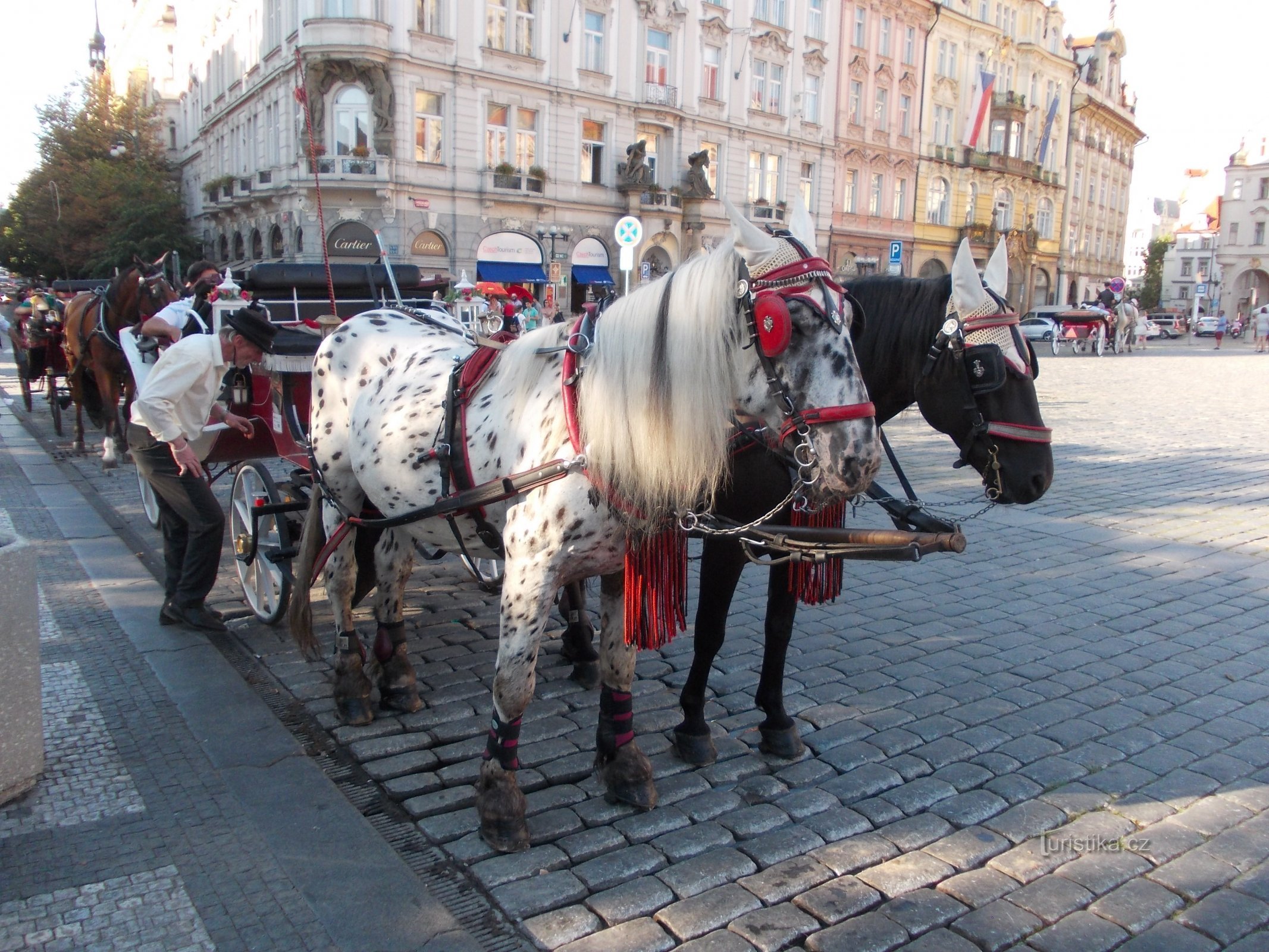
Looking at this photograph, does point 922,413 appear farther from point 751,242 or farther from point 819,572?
point 751,242

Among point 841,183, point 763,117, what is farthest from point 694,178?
point 841,183

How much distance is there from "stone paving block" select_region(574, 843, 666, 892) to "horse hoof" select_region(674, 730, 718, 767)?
612 mm

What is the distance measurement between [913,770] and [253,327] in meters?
3.93

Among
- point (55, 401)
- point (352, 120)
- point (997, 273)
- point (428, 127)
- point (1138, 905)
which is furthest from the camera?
point (428, 127)

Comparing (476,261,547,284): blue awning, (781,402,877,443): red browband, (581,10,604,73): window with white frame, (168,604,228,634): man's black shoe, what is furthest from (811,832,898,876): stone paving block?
(581,10,604,73): window with white frame

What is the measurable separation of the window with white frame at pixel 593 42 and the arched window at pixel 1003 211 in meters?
28.2

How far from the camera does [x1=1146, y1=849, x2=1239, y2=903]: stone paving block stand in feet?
9.51

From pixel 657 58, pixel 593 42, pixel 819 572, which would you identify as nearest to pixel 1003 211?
pixel 657 58

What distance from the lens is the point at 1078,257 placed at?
60.7 m

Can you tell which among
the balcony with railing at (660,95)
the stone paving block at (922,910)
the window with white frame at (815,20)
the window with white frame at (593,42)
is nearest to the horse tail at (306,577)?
the stone paving block at (922,910)

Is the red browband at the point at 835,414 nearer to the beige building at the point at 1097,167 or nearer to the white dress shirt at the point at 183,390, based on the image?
the white dress shirt at the point at 183,390

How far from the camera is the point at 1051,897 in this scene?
9.33ft

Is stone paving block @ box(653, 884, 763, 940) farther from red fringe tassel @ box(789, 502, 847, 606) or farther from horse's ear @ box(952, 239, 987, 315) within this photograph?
horse's ear @ box(952, 239, 987, 315)

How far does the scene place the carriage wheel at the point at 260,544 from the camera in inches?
197
